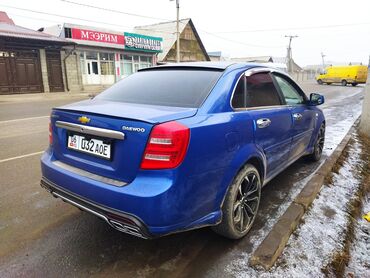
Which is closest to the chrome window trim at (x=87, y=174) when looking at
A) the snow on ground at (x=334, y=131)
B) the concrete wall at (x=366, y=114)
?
the snow on ground at (x=334, y=131)

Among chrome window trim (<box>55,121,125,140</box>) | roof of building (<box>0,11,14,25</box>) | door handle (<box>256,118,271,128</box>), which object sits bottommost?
door handle (<box>256,118,271,128</box>)

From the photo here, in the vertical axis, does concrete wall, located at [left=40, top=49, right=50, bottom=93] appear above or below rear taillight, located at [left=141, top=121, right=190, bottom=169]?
above

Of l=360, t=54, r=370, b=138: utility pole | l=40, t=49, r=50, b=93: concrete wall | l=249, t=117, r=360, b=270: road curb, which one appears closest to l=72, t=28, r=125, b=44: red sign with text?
l=40, t=49, r=50, b=93: concrete wall

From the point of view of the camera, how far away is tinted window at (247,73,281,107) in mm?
3143

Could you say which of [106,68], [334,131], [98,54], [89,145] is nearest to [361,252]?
[89,145]

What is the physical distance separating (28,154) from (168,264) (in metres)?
4.21

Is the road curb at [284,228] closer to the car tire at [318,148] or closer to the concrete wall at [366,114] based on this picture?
the car tire at [318,148]

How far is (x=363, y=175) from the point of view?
4.91 meters

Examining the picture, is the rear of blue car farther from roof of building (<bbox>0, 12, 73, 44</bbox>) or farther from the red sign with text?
the red sign with text

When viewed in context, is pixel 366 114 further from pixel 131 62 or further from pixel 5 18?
pixel 5 18

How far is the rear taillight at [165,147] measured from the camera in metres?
2.20

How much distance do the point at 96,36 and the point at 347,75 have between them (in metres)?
28.7

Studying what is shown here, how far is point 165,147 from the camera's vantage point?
7.21 ft

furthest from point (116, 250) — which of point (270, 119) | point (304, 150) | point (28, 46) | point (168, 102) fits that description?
point (28, 46)
